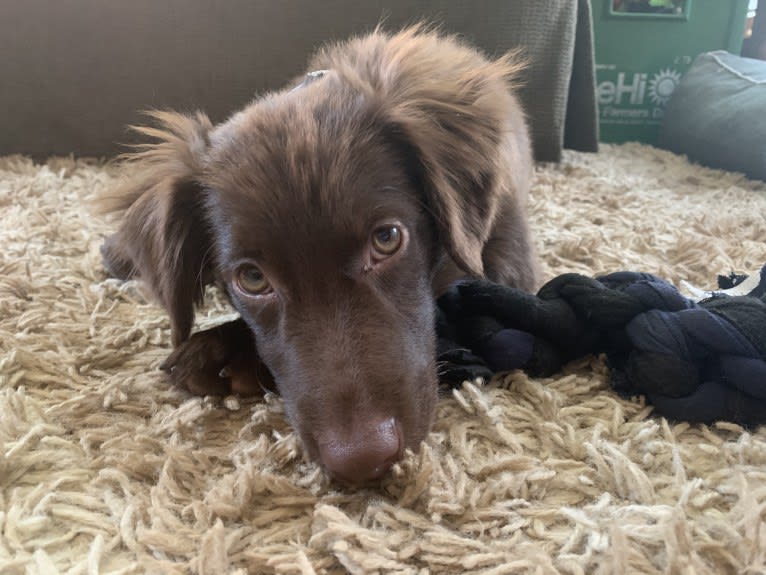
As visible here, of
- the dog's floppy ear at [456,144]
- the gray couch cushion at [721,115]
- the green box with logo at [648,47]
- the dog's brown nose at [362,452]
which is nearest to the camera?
the dog's brown nose at [362,452]

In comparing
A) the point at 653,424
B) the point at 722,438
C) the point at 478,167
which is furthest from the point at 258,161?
the point at 722,438

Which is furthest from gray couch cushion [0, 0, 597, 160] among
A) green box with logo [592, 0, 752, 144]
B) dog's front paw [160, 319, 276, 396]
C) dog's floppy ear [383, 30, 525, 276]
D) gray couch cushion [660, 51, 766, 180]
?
dog's front paw [160, 319, 276, 396]

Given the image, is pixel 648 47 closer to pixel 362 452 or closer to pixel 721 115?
pixel 721 115

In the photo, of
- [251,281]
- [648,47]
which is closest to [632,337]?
[251,281]

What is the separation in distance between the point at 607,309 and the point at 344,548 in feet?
2.34

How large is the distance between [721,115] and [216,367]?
119 inches

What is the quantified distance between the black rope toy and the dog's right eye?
1.30ft

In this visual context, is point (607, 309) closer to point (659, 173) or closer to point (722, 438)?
point (722, 438)

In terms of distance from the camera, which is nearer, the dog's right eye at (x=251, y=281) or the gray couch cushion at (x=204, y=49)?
the dog's right eye at (x=251, y=281)

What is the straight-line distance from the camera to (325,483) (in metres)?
1.05

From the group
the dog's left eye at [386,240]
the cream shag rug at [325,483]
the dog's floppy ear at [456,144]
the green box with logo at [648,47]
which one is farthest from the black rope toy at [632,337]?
the green box with logo at [648,47]

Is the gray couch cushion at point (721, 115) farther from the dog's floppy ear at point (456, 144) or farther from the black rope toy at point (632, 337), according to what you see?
the dog's floppy ear at point (456, 144)

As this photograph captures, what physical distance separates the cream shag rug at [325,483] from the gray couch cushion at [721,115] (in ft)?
7.58

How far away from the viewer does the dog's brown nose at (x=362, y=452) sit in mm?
977
